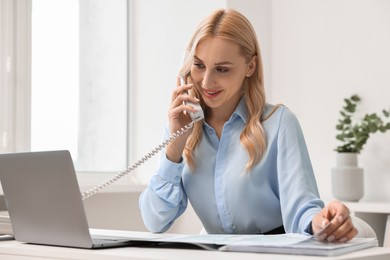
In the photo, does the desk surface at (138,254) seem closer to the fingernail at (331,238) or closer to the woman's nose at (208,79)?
the fingernail at (331,238)

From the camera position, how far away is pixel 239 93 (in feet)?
6.98

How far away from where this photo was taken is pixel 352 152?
3.56 m

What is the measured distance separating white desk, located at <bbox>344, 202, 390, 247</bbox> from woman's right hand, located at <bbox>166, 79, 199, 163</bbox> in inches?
59.2

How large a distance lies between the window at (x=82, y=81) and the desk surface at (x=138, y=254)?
1819 millimetres

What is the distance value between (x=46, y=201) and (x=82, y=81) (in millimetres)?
2195

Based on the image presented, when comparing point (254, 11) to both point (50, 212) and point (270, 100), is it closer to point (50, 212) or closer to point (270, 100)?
point (270, 100)

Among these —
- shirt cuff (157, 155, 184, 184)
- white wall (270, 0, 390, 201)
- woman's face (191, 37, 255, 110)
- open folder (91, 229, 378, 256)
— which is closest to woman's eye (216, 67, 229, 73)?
woman's face (191, 37, 255, 110)

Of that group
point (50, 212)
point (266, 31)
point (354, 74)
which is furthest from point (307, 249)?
point (266, 31)

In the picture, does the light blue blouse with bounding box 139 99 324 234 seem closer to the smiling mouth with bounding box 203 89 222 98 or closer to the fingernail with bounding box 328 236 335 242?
the smiling mouth with bounding box 203 89 222 98

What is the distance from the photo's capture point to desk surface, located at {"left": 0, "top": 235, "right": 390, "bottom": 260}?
1.34 meters

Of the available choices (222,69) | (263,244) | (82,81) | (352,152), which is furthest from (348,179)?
(263,244)

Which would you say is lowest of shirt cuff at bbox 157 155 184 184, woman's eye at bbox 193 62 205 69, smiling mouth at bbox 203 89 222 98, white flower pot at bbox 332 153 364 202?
white flower pot at bbox 332 153 364 202

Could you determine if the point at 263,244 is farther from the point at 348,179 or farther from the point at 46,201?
the point at 348,179

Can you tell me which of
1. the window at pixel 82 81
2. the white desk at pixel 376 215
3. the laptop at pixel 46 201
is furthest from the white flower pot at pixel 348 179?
the laptop at pixel 46 201
